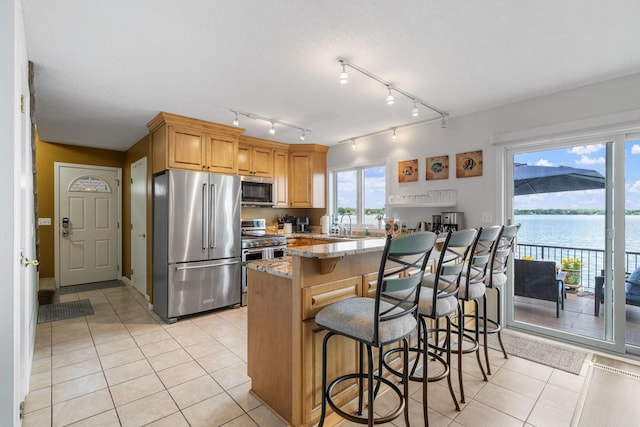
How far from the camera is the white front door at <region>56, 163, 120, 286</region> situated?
5180 mm

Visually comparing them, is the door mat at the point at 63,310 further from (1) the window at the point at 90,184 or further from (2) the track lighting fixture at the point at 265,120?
(2) the track lighting fixture at the point at 265,120

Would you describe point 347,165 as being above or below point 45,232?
above

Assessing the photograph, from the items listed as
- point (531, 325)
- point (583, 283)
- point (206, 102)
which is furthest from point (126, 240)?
point (583, 283)

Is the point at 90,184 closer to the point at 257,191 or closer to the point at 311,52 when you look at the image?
the point at 257,191

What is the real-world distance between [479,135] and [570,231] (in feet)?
4.50

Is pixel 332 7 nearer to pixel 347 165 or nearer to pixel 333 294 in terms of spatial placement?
pixel 333 294

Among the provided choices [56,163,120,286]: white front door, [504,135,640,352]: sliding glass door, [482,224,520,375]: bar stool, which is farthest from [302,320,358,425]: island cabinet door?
[56,163,120,286]: white front door

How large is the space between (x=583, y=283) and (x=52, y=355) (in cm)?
511

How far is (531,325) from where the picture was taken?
3260mm

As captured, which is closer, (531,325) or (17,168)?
(17,168)

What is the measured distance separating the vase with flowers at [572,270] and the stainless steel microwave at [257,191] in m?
3.91

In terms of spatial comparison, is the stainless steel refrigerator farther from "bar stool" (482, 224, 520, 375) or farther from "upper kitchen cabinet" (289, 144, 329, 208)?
"bar stool" (482, 224, 520, 375)

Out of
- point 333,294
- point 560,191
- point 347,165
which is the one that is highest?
point 347,165

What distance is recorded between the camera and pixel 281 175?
17.3 feet
